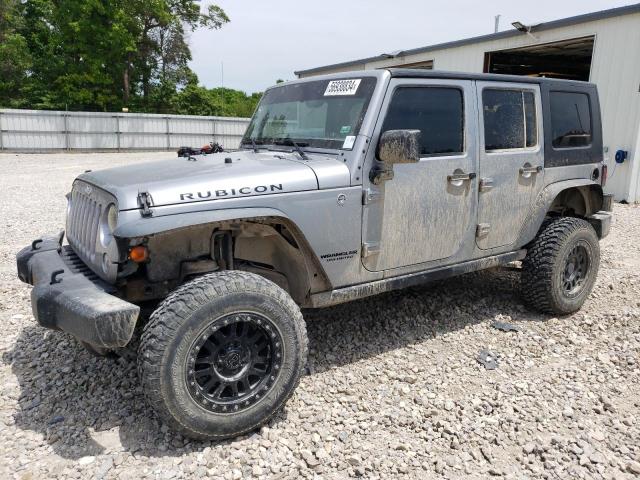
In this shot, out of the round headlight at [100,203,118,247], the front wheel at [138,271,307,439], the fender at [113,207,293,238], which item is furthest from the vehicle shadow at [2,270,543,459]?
the fender at [113,207,293,238]

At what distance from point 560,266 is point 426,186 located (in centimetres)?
162

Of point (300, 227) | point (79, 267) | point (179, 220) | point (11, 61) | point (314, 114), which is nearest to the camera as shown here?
point (179, 220)

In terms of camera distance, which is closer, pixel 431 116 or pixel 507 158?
pixel 431 116

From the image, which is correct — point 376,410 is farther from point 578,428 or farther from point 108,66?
point 108,66

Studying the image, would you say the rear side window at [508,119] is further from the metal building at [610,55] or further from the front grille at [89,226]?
the metal building at [610,55]

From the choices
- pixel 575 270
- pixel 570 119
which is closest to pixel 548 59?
pixel 570 119

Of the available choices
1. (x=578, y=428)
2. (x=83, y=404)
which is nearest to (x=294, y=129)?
(x=83, y=404)

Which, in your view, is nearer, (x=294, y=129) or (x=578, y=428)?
(x=578, y=428)

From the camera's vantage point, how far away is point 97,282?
2822 mm

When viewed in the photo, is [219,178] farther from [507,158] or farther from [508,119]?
[508,119]

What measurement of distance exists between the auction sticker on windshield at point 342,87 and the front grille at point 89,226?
5.38 feet

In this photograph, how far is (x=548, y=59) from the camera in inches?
579

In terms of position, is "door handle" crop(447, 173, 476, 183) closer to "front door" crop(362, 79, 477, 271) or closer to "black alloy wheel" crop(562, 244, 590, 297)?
"front door" crop(362, 79, 477, 271)

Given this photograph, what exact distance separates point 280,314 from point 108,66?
30570mm
